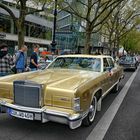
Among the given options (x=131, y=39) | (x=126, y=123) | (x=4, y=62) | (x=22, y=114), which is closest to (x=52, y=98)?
(x=22, y=114)

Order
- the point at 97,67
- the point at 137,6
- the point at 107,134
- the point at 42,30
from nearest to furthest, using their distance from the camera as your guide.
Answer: the point at 107,134 < the point at 97,67 < the point at 137,6 < the point at 42,30

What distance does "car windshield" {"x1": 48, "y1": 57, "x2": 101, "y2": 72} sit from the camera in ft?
24.5

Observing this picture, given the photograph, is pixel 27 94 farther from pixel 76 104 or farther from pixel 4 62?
pixel 4 62

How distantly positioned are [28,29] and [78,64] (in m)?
39.7

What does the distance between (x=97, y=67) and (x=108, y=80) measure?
705mm

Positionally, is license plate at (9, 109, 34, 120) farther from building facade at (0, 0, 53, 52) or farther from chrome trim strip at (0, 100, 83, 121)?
building facade at (0, 0, 53, 52)

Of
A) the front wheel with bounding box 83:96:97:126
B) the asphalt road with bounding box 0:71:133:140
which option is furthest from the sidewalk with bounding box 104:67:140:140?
the front wheel with bounding box 83:96:97:126

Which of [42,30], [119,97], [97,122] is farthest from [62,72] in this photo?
[42,30]

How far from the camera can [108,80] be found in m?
7.97

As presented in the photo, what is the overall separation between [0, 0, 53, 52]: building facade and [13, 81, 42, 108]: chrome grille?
27600 mm

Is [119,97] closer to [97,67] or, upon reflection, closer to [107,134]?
[97,67]

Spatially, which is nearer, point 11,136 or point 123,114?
A: point 11,136

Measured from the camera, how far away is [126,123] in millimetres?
6398

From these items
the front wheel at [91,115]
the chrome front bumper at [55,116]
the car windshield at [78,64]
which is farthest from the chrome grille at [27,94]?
the car windshield at [78,64]
